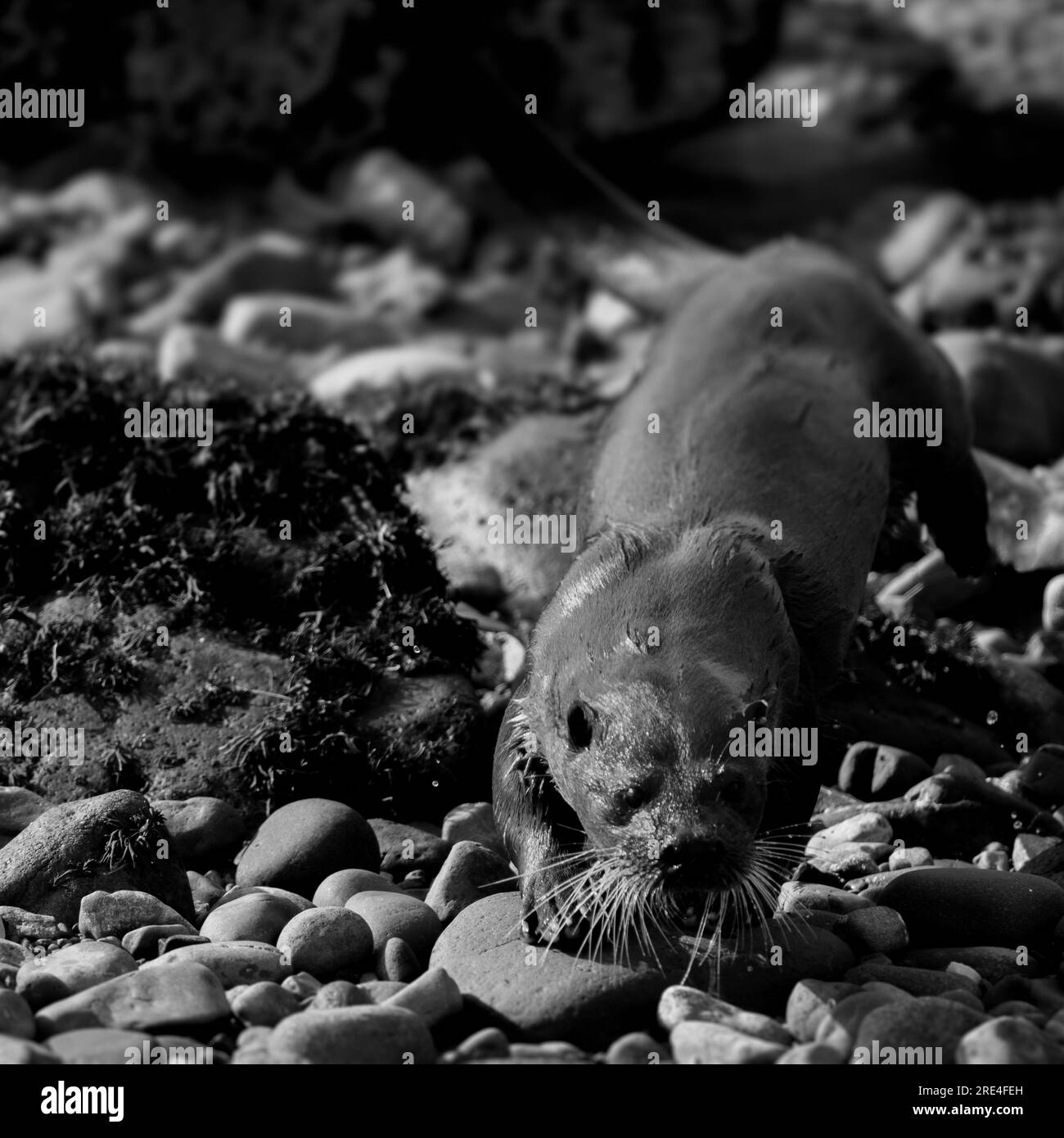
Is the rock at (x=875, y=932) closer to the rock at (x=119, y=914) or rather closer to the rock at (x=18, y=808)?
the rock at (x=119, y=914)

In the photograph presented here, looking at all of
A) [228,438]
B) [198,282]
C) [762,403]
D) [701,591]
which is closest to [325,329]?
[198,282]

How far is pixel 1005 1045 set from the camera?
3672mm

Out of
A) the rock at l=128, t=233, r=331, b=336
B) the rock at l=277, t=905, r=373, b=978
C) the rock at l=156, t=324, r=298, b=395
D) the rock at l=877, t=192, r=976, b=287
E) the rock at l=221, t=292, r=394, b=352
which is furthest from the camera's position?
the rock at l=877, t=192, r=976, b=287

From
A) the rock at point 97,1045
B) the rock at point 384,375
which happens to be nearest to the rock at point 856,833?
the rock at point 97,1045

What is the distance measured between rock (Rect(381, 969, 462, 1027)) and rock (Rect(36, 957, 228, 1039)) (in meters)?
0.42

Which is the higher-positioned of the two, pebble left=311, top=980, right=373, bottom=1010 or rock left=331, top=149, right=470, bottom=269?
rock left=331, top=149, right=470, bottom=269

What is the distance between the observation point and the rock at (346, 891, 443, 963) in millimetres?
4504

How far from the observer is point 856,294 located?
6.76 meters

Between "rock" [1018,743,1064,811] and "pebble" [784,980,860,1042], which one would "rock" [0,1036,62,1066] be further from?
"rock" [1018,743,1064,811]

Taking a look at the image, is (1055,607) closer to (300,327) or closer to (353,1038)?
(353,1038)

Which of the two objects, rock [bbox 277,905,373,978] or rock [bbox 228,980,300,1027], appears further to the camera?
rock [bbox 277,905,373,978]

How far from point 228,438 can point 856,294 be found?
8.41 ft

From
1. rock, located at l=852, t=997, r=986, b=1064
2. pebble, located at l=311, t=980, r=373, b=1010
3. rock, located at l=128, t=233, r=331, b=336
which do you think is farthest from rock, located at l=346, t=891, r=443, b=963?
rock, located at l=128, t=233, r=331, b=336

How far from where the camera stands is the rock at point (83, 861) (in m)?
4.71
